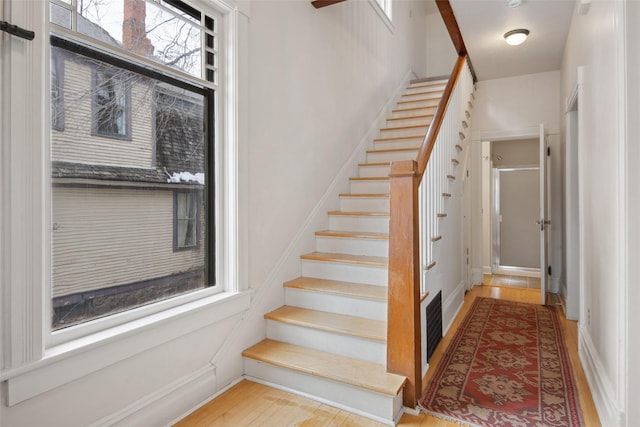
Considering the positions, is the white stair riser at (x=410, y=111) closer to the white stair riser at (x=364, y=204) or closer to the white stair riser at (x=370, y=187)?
the white stair riser at (x=370, y=187)

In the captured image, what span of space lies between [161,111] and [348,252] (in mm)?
1717

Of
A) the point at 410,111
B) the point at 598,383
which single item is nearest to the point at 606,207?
the point at 598,383

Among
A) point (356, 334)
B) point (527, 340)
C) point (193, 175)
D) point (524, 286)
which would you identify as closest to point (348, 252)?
point (356, 334)

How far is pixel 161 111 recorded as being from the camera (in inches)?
75.4

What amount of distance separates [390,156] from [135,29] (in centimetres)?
277

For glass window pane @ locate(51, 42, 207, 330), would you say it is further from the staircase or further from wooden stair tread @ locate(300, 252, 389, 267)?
wooden stair tread @ locate(300, 252, 389, 267)

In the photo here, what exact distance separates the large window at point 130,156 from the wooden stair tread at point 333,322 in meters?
0.56

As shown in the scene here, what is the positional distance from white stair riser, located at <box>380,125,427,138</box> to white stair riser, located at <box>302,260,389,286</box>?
2.10m

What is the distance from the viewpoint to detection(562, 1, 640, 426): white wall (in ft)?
5.21

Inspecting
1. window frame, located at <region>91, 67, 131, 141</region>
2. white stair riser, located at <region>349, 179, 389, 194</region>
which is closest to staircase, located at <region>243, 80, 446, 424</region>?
white stair riser, located at <region>349, 179, 389, 194</region>

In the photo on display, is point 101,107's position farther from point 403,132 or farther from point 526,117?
point 526,117

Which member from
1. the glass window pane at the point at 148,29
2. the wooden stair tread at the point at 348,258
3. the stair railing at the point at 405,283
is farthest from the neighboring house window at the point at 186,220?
the stair railing at the point at 405,283

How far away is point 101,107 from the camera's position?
1.63 metres

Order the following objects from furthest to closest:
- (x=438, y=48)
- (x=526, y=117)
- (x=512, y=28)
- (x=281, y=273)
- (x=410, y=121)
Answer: (x=438, y=48) < (x=526, y=117) < (x=410, y=121) < (x=512, y=28) < (x=281, y=273)
